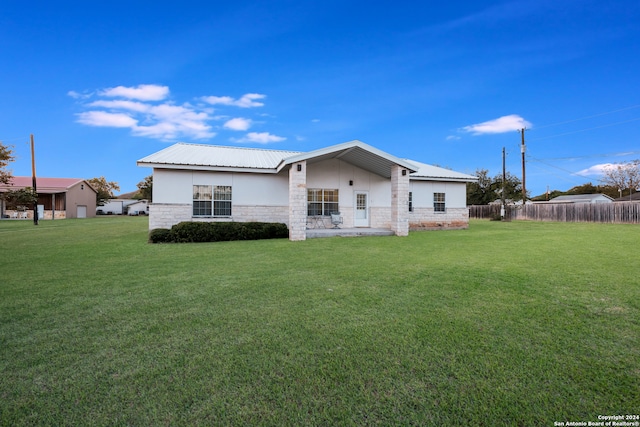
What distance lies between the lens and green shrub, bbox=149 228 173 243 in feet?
39.7

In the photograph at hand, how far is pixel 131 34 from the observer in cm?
1305

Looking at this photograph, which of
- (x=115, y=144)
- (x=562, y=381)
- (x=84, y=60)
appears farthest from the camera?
(x=115, y=144)

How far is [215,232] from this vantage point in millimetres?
12664

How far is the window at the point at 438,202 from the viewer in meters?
18.5

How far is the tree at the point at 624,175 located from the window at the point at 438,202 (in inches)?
1662

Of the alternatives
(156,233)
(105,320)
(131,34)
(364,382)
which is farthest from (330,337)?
(131,34)

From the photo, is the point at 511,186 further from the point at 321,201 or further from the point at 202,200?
the point at 202,200

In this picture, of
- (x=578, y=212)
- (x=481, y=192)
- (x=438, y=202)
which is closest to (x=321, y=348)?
(x=438, y=202)

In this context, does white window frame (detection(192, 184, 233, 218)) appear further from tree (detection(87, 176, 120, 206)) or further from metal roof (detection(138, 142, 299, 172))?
tree (detection(87, 176, 120, 206))

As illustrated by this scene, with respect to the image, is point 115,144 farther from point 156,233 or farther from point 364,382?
point 364,382

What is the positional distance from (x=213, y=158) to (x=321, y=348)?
44.9 feet

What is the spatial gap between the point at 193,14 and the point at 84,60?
737cm

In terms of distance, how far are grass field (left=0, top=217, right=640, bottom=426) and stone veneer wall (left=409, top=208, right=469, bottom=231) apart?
11816mm

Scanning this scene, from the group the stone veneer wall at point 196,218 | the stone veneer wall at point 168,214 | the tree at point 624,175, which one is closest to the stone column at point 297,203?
the stone veneer wall at point 196,218
